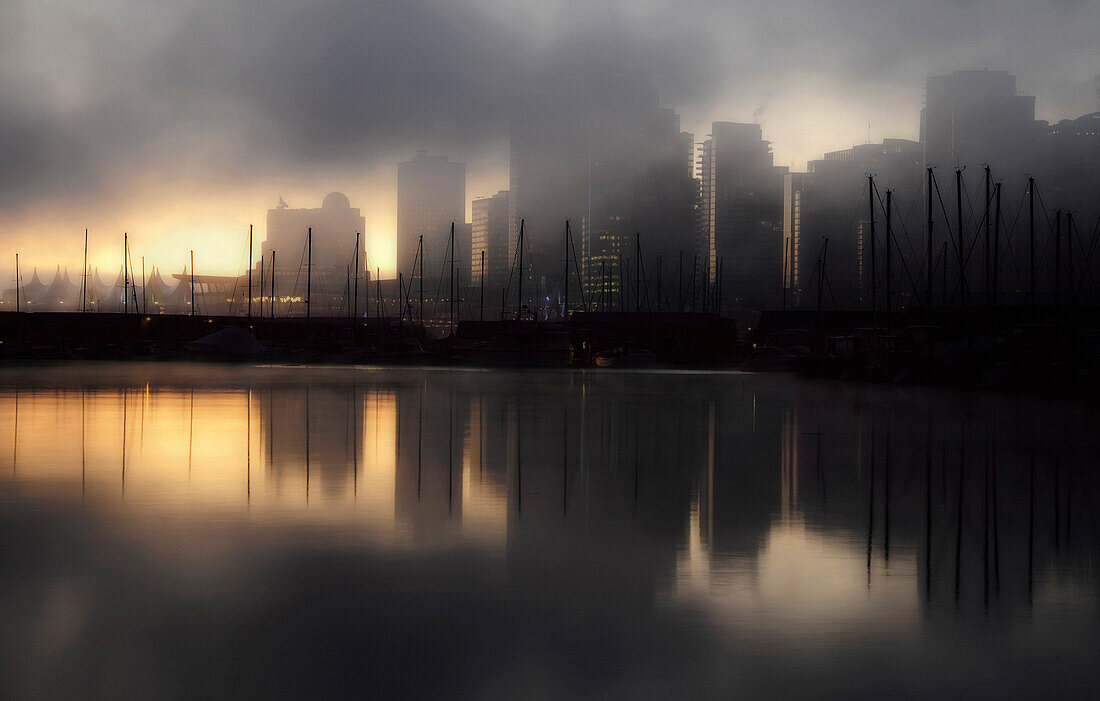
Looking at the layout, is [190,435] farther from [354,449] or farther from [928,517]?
[928,517]

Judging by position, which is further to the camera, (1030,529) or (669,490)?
(669,490)

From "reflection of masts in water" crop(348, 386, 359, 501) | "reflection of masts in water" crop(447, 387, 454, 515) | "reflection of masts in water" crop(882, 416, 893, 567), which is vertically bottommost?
"reflection of masts in water" crop(882, 416, 893, 567)

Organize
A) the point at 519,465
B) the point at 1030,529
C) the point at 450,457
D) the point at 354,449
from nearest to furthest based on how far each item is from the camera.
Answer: the point at 1030,529 < the point at 519,465 < the point at 450,457 < the point at 354,449

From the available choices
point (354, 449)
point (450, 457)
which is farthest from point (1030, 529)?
point (354, 449)

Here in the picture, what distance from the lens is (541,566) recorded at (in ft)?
30.3

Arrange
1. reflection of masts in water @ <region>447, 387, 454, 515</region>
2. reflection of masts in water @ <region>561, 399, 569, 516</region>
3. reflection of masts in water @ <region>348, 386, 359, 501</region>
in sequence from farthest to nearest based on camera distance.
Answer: reflection of masts in water @ <region>348, 386, 359, 501</region>, reflection of masts in water @ <region>561, 399, 569, 516</region>, reflection of masts in water @ <region>447, 387, 454, 515</region>

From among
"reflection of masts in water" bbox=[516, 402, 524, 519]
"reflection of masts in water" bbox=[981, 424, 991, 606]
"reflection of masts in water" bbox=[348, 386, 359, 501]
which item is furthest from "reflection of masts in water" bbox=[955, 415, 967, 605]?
"reflection of masts in water" bbox=[348, 386, 359, 501]

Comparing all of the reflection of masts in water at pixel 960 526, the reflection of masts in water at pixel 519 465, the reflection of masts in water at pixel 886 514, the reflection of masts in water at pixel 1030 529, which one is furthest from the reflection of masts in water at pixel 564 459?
the reflection of masts in water at pixel 1030 529

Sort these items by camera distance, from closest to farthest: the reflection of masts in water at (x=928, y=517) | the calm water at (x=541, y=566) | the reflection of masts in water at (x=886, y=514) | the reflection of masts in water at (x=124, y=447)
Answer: the calm water at (x=541, y=566), the reflection of masts in water at (x=928, y=517), the reflection of masts in water at (x=886, y=514), the reflection of masts in water at (x=124, y=447)

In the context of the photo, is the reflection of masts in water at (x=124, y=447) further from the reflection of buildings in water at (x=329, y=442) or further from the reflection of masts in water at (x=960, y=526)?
the reflection of masts in water at (x=960, y=526)

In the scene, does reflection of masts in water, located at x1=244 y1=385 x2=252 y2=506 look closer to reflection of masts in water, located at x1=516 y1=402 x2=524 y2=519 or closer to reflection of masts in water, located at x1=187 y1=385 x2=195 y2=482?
reflection of masts in water, located at x1=187 y1=385 x2=195 y2=482

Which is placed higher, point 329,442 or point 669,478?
point 329,442

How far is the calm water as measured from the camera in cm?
633

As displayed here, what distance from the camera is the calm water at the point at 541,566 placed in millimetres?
6328
